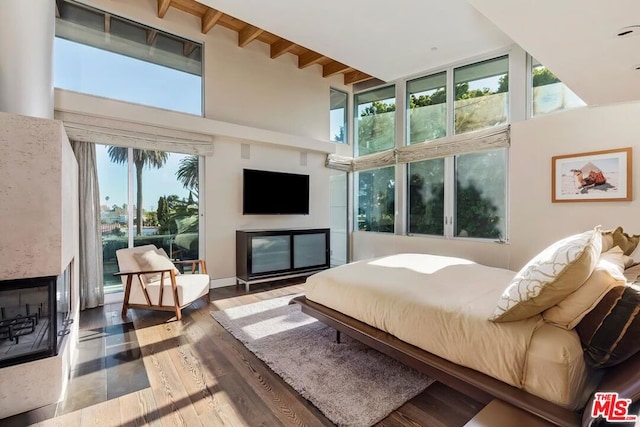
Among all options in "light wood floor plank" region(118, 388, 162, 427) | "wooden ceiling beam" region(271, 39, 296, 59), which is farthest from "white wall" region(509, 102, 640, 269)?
"light wood floor plank" region(118, 388, 162, 427)

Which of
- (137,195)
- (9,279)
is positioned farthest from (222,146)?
(9,279)

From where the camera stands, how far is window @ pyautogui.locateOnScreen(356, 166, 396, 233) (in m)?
5.76

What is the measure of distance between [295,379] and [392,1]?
12.0ft

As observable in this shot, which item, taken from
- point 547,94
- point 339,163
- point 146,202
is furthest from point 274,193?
point 547,94

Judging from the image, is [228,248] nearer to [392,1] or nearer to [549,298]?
[392,1]

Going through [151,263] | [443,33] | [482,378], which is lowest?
[482,378]

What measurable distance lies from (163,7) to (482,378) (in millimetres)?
5209

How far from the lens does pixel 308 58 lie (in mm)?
5453

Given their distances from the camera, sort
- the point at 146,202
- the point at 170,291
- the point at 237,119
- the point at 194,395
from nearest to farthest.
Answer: the point at 194,395 < the point at 170,291 < the point at 146,202 < the point at 237,119

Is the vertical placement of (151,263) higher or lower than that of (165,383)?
higher

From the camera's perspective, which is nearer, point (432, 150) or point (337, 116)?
point (432, 150)

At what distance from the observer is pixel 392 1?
3.12 m

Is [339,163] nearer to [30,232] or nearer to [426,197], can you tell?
[426,197]

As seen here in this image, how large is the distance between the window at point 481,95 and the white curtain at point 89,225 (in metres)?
5.16
